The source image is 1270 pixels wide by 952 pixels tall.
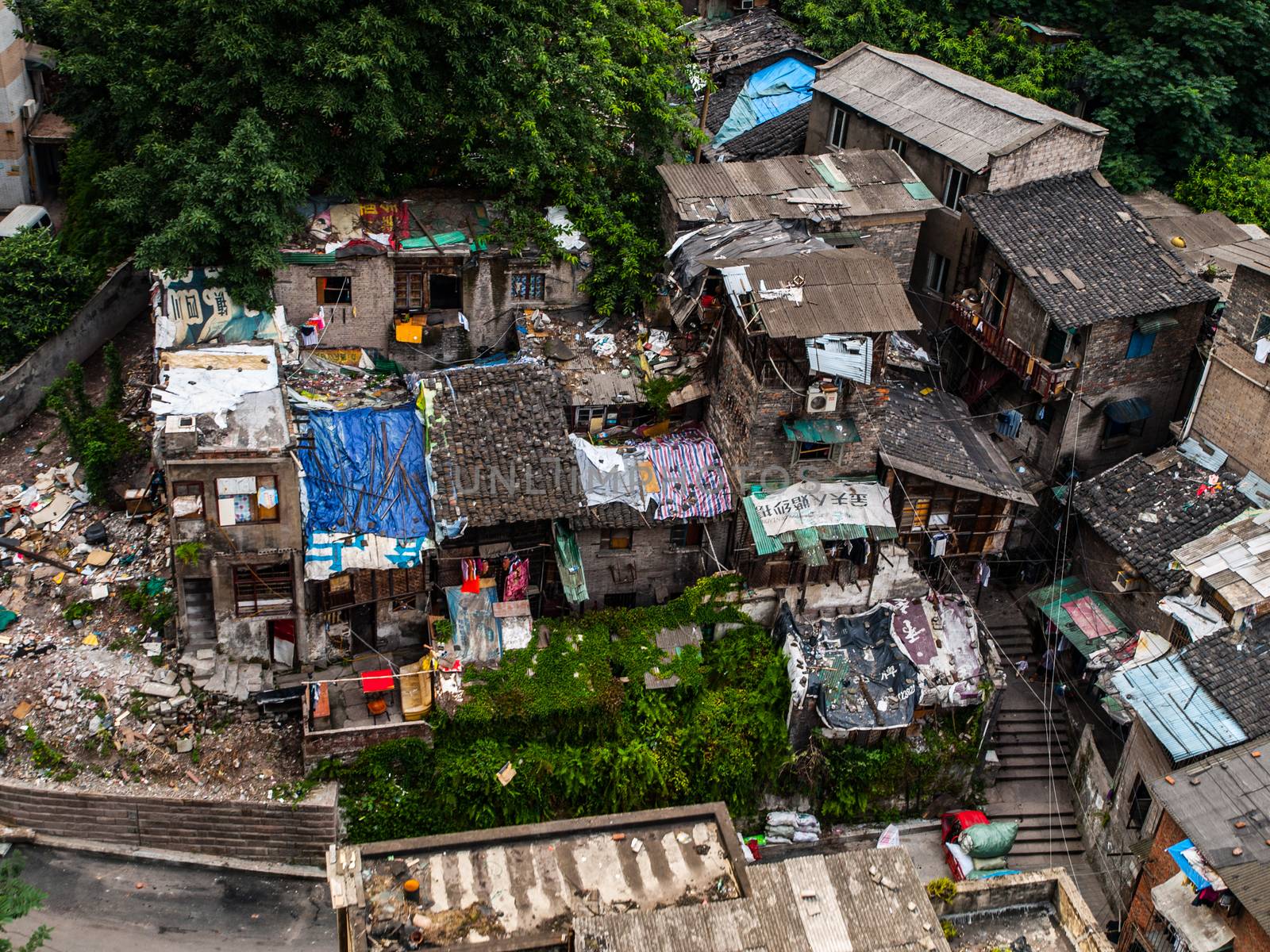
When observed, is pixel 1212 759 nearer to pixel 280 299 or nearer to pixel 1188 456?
pixel 1188 456

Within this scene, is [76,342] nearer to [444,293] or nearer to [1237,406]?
[444,293]

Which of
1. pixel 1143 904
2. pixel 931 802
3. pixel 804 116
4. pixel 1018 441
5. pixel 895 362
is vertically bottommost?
pixel 931 802

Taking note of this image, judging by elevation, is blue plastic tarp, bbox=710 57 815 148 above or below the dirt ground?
above

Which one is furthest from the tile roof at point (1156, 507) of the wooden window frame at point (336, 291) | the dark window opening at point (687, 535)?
the wooden window frame at point (336, 291)

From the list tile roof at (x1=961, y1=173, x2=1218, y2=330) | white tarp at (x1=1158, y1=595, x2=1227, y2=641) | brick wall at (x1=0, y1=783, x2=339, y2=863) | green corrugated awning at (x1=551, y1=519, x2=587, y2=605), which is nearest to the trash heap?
green corrugated awning at (x1=551, y1=519, x2=587, y2=605)

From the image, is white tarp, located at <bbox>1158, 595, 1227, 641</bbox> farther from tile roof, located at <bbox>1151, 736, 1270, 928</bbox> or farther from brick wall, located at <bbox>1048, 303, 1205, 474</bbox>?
brick wall, located at <bbox>1048, 303, 1205, 474</bbox>

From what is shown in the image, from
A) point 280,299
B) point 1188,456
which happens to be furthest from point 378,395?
point 1188,456

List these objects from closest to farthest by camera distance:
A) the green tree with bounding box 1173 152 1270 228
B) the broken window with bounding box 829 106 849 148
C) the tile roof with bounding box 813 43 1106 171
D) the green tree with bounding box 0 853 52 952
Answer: the green tree with bounding box 0 853 52 952 < the tile roof with bounding box 813 43 1106 171 < the green tree with bounding box 1173 152 1270 228 < the broken window with bounding box 829 106 849 148
